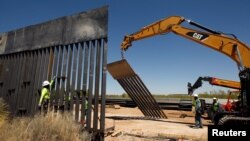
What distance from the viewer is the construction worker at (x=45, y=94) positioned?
10633 millimetres

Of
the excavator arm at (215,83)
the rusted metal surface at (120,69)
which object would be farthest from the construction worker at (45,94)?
the excavator arm at (215,83)

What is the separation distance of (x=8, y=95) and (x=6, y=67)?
1425mm

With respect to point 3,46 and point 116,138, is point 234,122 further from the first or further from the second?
point 3,46

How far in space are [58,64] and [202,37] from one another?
7317 mm

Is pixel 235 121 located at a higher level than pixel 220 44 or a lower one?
lower

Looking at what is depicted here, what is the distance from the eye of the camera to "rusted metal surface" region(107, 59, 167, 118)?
1633 cm

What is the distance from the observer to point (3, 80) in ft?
44.4

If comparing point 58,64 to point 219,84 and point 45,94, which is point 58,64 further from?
point 219,84

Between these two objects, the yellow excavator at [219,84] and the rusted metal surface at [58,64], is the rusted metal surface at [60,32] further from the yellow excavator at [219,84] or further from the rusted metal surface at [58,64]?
the yellow excavator at [219,84]

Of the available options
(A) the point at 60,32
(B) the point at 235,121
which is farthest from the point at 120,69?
(B) the point at 235,121

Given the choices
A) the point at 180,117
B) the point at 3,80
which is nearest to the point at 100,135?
the point at 3,80

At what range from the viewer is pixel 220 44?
46.0 ft

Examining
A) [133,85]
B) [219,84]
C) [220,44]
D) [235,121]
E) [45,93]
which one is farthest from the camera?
[133,85]

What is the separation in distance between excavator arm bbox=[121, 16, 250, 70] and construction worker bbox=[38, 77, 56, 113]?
22.5ft
